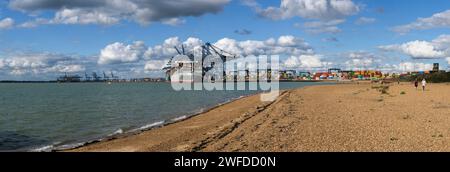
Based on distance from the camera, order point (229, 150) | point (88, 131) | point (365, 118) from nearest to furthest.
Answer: point (229, 150) < point (365, 118) < point (88, 131)

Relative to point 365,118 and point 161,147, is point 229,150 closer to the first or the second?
point 161,147

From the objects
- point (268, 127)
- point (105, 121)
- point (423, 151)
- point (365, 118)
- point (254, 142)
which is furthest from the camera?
point (105, 121)

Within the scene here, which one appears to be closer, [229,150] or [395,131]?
[229,150]

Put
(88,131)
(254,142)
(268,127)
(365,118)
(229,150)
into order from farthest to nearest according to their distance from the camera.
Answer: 1. (88,131)
2. (365,118)
3. (268,127)
4. (254,142)
5. (229,150)
